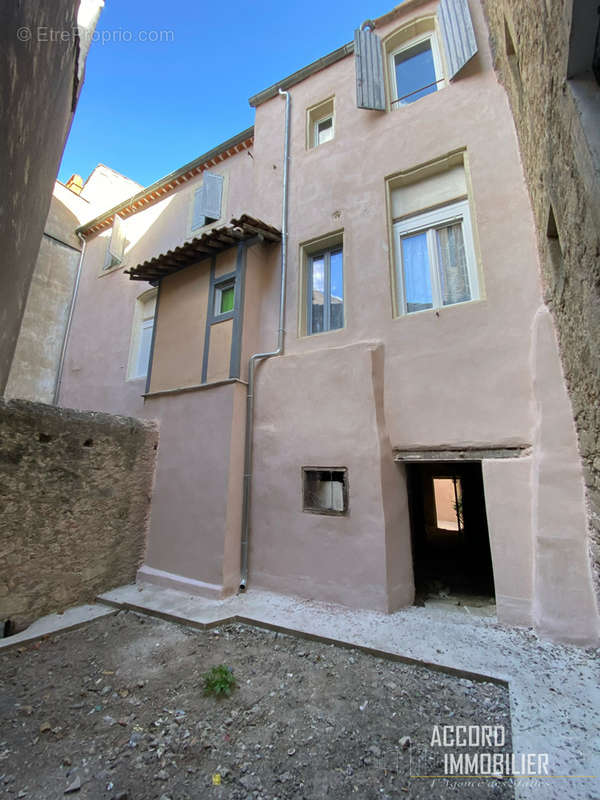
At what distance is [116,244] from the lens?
31.5 ft

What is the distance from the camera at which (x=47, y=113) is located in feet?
11.3

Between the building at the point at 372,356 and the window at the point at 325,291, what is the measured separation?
0.03 meters

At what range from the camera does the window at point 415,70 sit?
5.53 meters

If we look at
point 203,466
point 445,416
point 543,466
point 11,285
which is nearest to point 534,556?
point 543,466

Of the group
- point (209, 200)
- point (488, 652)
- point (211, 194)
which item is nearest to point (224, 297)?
point (209, 200)

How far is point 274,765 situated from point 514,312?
14.7 ft

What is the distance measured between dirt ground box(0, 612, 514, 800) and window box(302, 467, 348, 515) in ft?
4.89

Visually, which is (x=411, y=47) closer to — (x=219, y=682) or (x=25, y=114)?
(x=25, y=114)

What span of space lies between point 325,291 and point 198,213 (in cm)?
456

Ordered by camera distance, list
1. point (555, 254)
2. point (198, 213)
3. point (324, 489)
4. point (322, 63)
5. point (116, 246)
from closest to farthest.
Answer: point (555, 254) → point (324, 489) → point (322, 63) → point (198, 213) → point (116, 246)

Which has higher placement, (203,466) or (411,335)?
(411,335)

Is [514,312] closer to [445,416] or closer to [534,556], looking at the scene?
[445,416]

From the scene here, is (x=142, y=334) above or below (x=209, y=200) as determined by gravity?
below

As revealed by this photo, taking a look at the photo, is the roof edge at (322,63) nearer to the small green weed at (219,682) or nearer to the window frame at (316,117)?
the window frame at (316,117)
